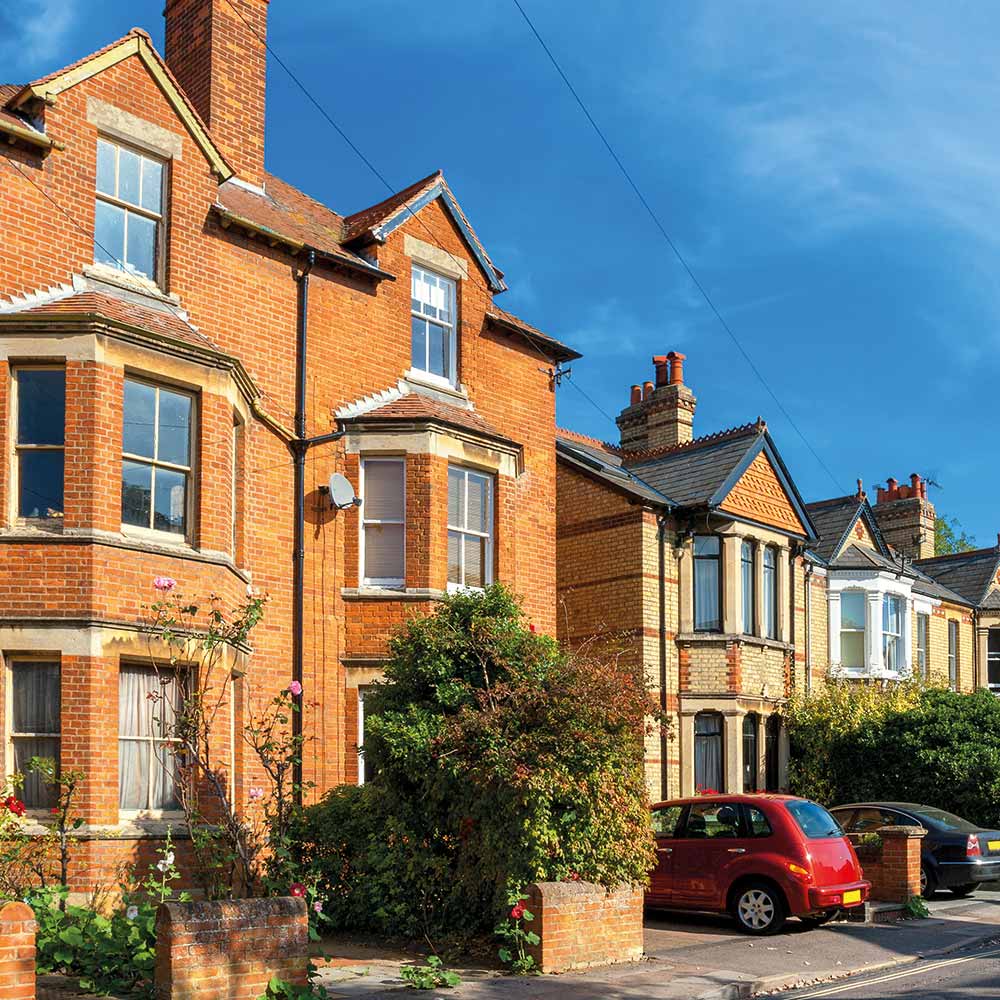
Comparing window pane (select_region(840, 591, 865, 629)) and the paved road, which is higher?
Answer: window pane (select_region(840, 591, 865, 629))

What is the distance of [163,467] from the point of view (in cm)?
1547

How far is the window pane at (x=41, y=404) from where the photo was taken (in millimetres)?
14844

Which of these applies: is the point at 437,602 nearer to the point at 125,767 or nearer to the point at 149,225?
the point at 125,767

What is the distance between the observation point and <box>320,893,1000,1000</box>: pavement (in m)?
11.8

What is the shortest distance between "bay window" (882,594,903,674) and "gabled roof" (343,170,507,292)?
15.3m

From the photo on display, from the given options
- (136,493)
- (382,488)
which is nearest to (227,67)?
(382,488)

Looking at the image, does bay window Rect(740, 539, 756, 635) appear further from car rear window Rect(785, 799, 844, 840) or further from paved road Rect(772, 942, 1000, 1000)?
paved road Rect(772, 942, 1000, 1000)

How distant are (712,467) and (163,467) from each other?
1421 cm

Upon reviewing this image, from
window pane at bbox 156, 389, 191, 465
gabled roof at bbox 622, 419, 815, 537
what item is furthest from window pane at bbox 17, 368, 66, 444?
gabled roof at bbox 622, 419, 815, 537

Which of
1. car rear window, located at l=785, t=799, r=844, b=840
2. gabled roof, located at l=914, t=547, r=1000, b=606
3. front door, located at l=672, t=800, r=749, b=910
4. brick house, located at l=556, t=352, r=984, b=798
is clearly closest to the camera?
car rear window, located at l=785, t=799, r=844, b=840

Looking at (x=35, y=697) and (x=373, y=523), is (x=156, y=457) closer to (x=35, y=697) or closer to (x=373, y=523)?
(x=35, y=697)

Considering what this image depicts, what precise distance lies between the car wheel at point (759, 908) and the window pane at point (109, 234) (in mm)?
10953

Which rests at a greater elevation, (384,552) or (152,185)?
(152,185)

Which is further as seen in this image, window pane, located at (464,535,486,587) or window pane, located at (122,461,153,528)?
window pane, located at (464,535,486,587)
